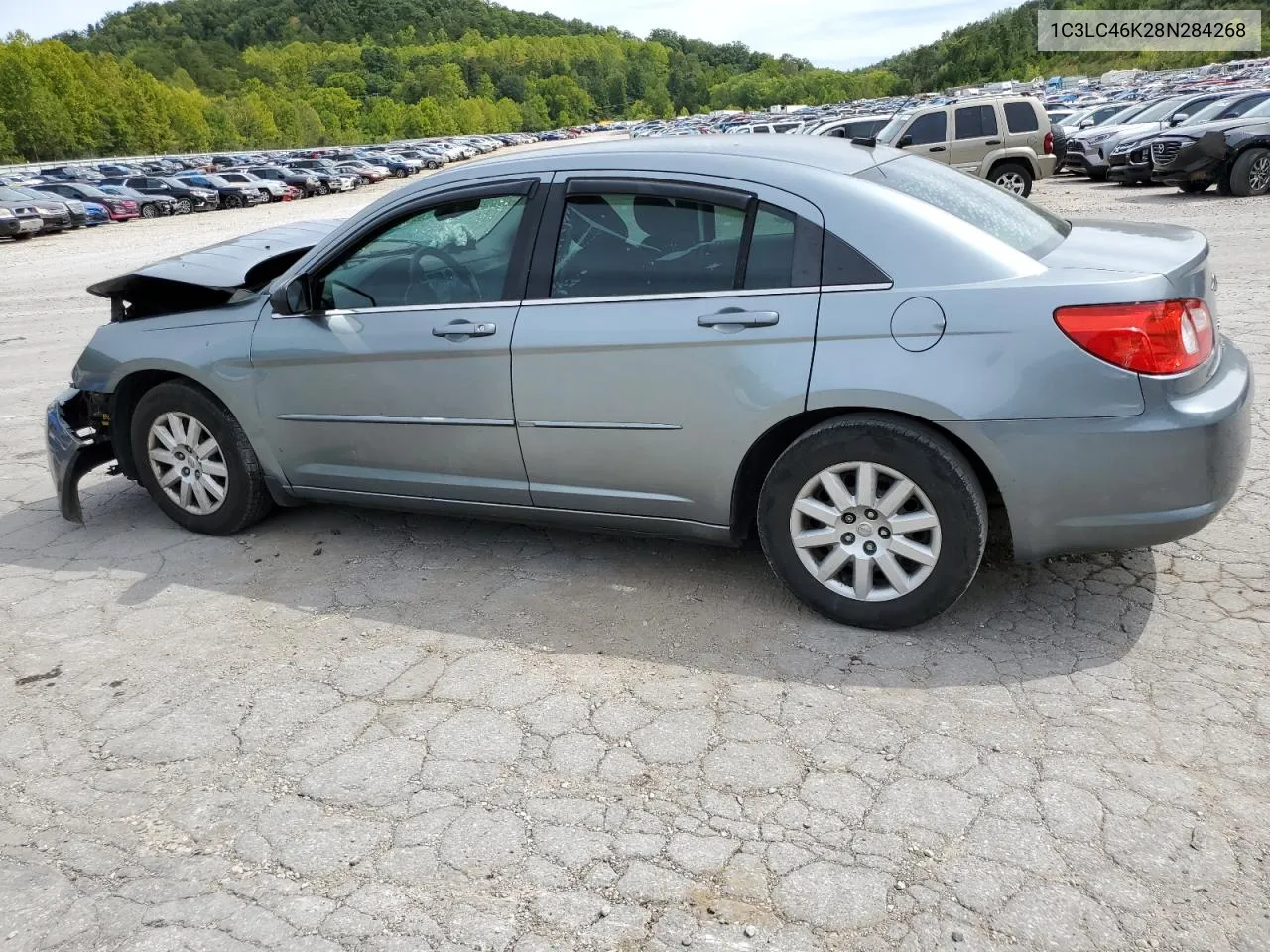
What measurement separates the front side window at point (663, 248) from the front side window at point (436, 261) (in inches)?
11.2

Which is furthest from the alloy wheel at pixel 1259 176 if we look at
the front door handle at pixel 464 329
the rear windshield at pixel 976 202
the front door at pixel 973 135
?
the front door handle at pixel 464 329

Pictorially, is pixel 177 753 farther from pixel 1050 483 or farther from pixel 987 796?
pixel 1050 483

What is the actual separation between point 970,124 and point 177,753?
1740cm

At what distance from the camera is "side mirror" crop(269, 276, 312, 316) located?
435cm

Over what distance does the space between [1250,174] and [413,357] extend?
15942 mm

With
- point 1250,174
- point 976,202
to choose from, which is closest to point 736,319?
point 976,202

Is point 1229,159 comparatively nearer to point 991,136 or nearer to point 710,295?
point 991,136

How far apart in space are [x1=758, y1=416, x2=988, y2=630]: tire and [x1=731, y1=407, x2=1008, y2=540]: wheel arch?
0.12 ft

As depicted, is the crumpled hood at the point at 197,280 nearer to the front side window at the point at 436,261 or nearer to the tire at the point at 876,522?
the front side window at the point at 436,261

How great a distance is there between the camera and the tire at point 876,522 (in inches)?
132

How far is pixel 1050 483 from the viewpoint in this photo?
10.7 feet

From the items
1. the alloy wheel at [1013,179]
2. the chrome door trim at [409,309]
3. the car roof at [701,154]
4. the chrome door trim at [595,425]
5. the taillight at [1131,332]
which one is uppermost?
the car roof at [701,154]

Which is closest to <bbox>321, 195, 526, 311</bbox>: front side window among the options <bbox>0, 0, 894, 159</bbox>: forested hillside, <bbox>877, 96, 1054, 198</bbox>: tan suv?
<bbox>877, 96, 1054, 198</bbox>: tan suv

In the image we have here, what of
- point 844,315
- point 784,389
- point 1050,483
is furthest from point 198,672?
point 1050,483
